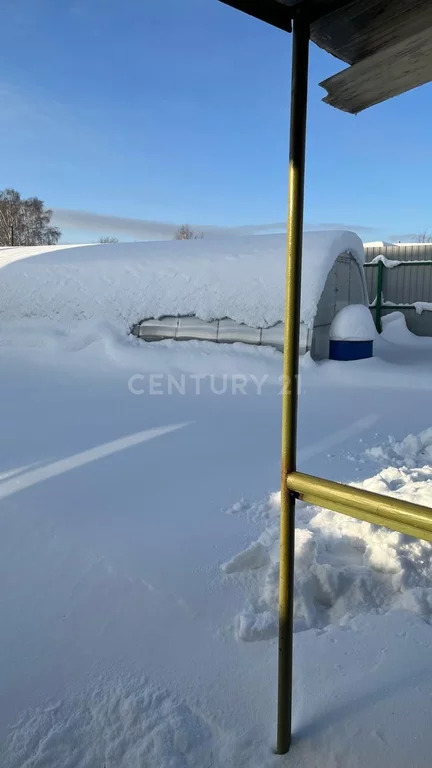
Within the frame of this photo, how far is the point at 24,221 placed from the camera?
3425 centimetres

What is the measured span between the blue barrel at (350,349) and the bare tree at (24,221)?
93.6 feet

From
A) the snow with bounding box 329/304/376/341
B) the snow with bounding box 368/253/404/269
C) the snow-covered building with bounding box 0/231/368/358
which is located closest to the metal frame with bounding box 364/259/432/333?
the snow with bounding box 368/253/404/269

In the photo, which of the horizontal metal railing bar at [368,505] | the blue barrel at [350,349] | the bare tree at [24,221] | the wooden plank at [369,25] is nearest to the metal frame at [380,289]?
the blue barrel at [350,349]

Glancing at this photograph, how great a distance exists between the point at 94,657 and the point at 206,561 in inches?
31.2

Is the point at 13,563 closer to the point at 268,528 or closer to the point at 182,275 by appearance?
the point at 268,528

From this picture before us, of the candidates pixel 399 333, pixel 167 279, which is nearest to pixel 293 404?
pixel 167 279

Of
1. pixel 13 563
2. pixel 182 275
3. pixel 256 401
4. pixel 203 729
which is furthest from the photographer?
pixel 182 275

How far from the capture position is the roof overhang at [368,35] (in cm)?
141

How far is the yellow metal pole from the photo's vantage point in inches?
56.5

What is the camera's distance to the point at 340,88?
1718mm

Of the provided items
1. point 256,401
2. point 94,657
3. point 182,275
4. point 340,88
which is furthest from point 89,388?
point 340,88

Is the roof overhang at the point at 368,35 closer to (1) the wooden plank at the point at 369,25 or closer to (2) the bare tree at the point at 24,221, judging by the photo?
(1) the wooden plank at the point at 369,25

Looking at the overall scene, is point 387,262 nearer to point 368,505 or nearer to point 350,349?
point 350,349

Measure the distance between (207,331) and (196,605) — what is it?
747 centimetres
